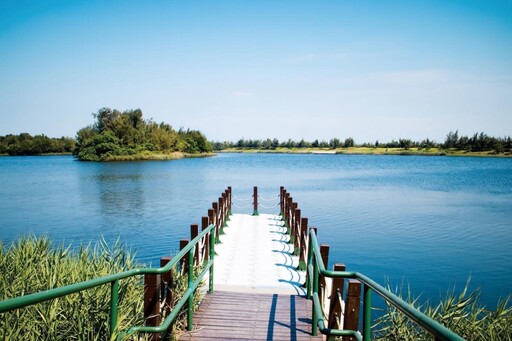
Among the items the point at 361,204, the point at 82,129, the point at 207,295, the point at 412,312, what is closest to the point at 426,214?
the point at 361,204

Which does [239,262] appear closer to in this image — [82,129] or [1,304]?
[1,304]

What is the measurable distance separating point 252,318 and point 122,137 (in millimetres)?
91943

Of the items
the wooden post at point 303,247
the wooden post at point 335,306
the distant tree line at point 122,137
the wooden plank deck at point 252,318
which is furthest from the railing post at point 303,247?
the distant tree line at point 122,137

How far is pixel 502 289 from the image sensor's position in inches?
537

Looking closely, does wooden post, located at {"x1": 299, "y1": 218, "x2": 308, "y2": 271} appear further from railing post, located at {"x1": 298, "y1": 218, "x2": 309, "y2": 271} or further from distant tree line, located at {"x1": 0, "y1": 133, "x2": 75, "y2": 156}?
distant tree line, located at {"x1": 0, "y1": 133, "x2": 75, "y2": 156}

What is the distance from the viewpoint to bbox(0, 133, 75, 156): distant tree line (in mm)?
146375

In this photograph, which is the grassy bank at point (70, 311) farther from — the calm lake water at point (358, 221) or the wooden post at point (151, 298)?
the calm lake water at point (358, 221)

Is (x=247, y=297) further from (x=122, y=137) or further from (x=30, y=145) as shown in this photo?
(x=30, y=145)

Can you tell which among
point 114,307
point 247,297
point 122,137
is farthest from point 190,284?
point 122,137

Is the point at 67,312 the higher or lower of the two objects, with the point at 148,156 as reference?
lower

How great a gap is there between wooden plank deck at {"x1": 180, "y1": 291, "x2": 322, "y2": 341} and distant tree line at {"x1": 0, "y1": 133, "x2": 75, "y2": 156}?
15414cm

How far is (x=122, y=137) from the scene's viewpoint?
92688 millimetres

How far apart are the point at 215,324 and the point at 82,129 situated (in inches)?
4127

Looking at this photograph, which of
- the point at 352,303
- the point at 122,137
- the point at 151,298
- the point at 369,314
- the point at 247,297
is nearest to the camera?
the point at 369,314
